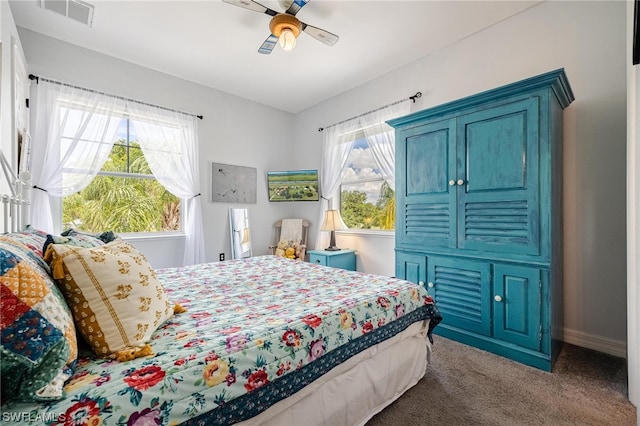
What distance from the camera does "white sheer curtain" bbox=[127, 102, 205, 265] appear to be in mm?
3322

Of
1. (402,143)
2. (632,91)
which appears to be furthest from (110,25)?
(632,91)

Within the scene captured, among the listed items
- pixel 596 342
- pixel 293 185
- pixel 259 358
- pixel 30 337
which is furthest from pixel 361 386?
pixel 293 185

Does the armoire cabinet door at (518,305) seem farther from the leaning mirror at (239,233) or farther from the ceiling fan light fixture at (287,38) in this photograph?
the leaning mirror at (239,233)

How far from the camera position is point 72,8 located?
7.64ft

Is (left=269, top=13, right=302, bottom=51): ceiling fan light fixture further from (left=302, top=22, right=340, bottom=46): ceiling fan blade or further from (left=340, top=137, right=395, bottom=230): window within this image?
(left=340, top=137, right=395, bottom=230): window

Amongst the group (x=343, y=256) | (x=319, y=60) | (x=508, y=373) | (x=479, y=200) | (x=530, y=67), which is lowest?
(x=508, y=373)

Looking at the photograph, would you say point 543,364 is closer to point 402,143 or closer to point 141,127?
point 402,143

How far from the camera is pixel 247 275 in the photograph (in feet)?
6.88

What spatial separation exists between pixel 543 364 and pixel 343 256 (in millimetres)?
2195

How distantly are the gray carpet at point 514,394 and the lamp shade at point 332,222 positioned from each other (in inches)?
79.1

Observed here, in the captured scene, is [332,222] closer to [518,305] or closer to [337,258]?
[337,258]

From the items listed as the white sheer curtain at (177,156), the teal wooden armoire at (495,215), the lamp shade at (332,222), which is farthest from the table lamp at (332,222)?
the white sheer curtain at (177,156)

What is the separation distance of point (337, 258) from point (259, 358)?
2636 mm

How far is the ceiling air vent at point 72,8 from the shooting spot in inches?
88.7
